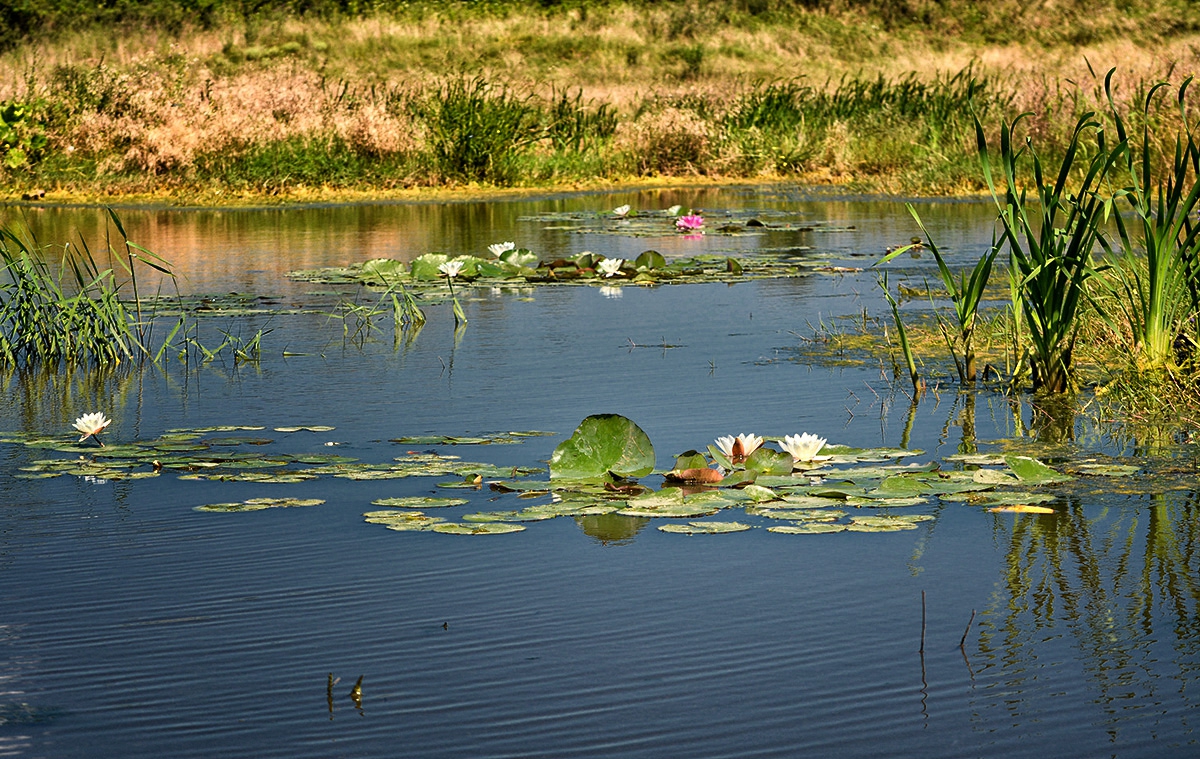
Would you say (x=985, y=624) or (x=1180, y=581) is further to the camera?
(x=1180, y=581)

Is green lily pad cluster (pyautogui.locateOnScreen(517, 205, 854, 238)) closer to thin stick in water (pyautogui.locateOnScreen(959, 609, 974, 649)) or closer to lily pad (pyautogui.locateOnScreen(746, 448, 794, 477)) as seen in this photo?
lily pad (pyautogui.locateOnScreen(746, 448, 794, 477))

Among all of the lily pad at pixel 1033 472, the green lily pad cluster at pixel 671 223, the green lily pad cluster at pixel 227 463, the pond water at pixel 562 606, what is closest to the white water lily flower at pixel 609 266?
the green lily pad cluster at pixel 671 223

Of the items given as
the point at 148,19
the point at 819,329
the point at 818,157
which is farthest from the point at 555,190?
the point at 148,19

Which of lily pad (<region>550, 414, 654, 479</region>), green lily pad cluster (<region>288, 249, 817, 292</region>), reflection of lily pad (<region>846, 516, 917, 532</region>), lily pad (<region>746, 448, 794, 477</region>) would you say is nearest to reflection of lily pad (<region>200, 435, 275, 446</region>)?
lily pad (<region>550, 414, 654, 479</region>)

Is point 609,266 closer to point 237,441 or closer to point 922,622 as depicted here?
point 237,441

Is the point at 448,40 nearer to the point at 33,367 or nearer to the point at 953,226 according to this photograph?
the point at 953,226

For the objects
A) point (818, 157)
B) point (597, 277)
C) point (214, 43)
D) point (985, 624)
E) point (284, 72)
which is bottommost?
point (985, 624)

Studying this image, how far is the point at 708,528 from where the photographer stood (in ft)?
11.0

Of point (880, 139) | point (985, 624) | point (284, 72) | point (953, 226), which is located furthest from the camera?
point (284, 72)

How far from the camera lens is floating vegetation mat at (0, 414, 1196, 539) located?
11.3ft

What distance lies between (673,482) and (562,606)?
86cm

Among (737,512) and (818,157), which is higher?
(818,157)

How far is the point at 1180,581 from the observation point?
9.85 feet

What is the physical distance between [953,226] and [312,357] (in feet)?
22.0
